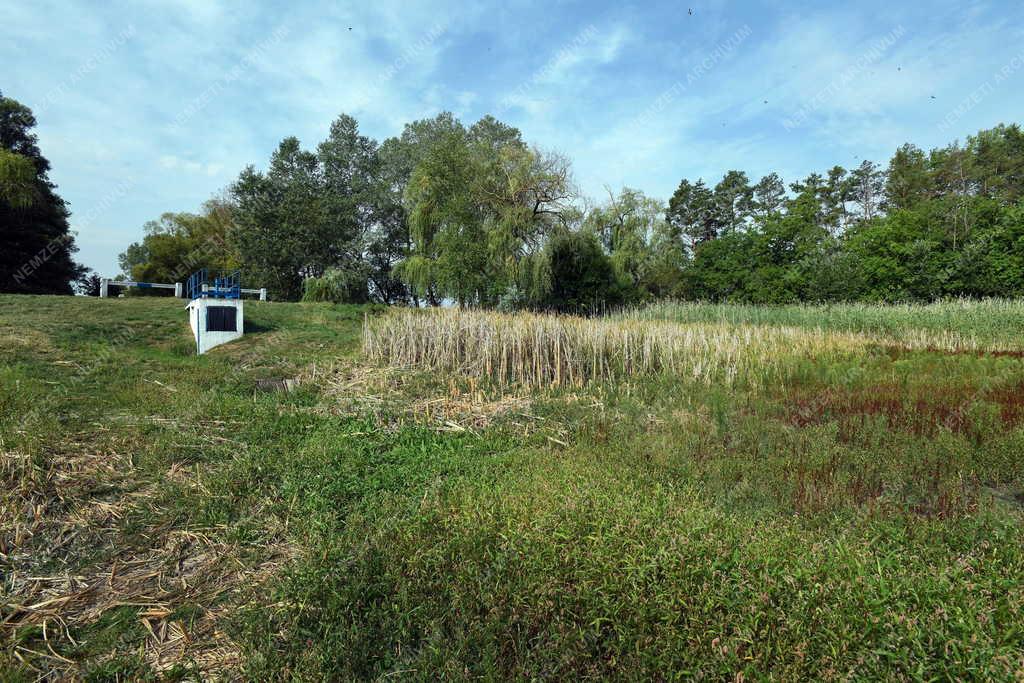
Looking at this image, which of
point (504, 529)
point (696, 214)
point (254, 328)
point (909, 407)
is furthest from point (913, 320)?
point (696, 214)

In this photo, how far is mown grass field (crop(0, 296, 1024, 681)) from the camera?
7.41 feet

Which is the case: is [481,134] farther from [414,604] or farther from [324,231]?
[414,604]

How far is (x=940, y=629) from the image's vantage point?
2178mm

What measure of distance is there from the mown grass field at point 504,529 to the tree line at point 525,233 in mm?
15134

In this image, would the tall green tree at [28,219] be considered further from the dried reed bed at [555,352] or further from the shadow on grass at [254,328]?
the dried reed bed at [555,352]

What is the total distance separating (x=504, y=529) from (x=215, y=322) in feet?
37.2

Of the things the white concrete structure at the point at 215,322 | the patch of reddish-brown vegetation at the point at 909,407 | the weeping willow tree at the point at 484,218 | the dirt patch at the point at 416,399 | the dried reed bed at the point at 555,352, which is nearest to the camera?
the patch of reddish-brown vegetation at the point at 909,407

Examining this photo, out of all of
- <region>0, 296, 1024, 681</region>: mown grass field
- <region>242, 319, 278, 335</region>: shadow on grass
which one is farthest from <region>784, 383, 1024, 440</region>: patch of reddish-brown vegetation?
<region>242, 319, 278, 335</region>: shadow on grass

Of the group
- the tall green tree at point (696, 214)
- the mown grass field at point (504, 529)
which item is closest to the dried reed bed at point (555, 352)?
the mown grass field at point (504, 529)

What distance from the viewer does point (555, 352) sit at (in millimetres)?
8594

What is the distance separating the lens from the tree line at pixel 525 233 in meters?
21.5

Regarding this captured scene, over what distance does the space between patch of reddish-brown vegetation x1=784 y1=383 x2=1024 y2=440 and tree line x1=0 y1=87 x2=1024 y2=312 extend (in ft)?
48.2

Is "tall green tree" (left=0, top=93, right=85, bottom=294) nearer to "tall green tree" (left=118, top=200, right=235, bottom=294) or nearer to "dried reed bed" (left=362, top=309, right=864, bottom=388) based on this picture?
"tall green tree" (left=118, top=200, right=235, bottom=294)

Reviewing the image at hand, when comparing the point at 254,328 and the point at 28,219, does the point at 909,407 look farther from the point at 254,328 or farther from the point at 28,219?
the point at 28,219
